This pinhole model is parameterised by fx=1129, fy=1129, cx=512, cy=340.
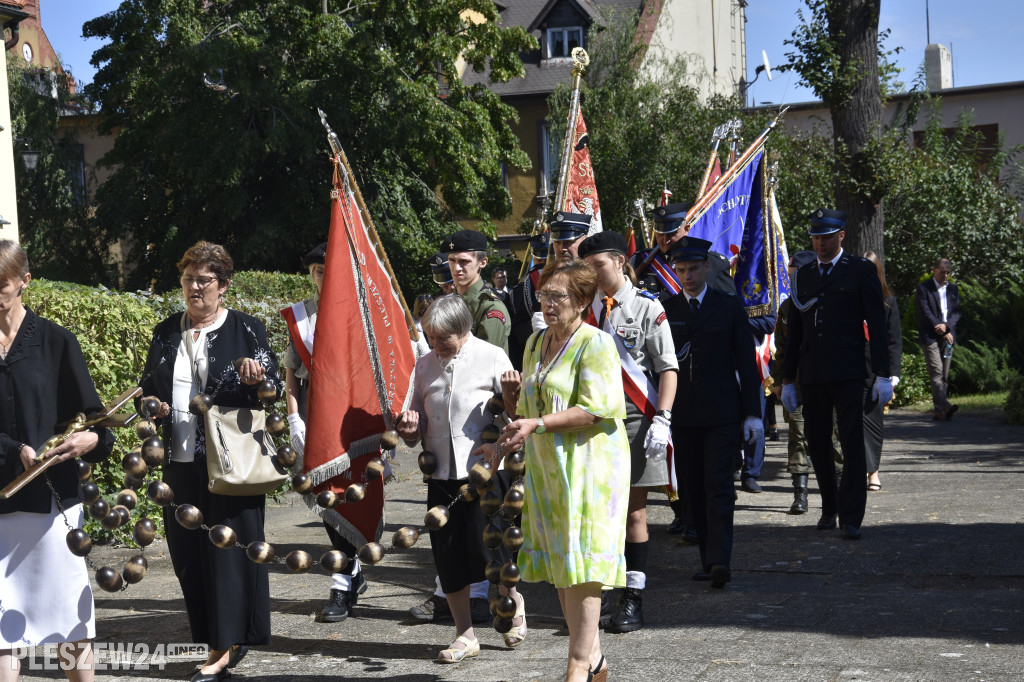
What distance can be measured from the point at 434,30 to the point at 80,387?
72.2 ft

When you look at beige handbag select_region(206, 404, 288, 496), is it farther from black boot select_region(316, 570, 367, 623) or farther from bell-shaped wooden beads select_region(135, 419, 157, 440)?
black boot select_region(316, 570, 367, 623)

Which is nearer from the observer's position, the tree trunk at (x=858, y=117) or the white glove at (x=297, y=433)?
the white glove at (x=297, y=433)

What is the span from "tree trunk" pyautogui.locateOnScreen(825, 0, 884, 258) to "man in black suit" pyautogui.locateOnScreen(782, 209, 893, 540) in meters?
7.93

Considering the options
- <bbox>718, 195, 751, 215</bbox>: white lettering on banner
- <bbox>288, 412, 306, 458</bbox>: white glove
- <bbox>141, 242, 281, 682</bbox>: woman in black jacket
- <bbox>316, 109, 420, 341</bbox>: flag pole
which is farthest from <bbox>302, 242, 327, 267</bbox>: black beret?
<bbox>718, 195, 751, 215</bbox>: white lettering on banner

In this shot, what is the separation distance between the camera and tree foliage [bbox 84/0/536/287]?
23.2 m

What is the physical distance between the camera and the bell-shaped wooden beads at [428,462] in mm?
5246

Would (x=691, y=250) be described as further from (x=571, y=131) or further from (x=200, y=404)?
(x=200, y=404)

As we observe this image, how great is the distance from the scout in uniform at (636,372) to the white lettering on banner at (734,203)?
11.3 feet

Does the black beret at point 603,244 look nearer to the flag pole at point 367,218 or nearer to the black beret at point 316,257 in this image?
the flag pole at point 367,218

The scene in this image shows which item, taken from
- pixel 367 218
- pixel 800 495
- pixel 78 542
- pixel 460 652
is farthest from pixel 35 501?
pixel 800 495

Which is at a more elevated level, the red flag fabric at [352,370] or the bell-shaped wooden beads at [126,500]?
the red flag fabric at [352,370]

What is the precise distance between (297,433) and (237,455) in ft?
2.76

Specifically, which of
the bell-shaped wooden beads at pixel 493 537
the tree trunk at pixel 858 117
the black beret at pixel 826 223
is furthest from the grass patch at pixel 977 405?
the bell-shaped wooden beads at pixel 493 537

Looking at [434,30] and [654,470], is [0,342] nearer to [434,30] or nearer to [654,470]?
[654,470]
